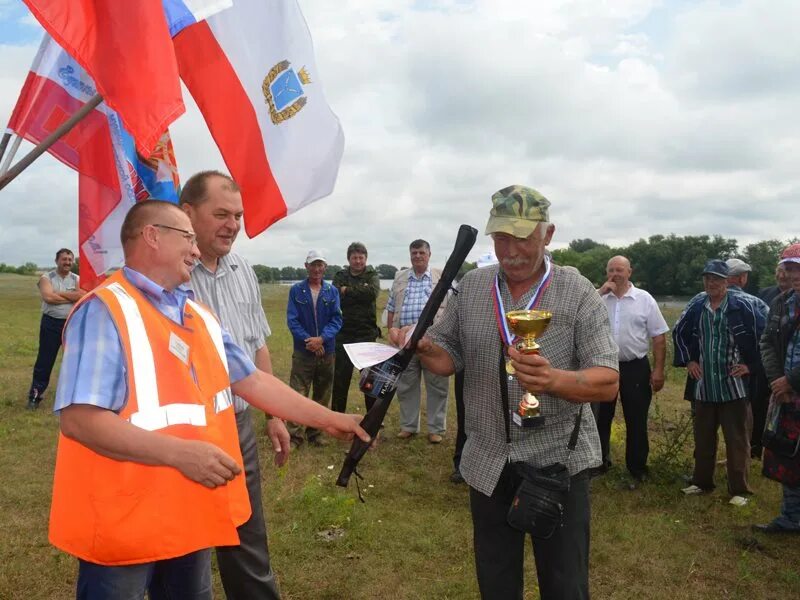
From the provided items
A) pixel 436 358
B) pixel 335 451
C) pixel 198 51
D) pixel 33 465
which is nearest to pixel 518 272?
pixel 436 358

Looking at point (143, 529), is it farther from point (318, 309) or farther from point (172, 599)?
point (318, 309)

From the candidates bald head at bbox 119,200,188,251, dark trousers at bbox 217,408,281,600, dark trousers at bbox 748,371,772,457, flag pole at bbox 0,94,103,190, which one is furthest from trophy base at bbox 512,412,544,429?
dark trousers at bbox 748,371,772,457

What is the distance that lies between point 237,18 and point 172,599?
322 centimetres

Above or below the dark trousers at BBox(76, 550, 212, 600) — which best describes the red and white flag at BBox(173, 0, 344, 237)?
above

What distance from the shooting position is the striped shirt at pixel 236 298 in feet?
11.0

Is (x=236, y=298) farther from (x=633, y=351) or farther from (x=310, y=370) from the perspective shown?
(x=310, y=370)

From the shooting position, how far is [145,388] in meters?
2.05

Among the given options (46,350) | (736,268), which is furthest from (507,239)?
(46,350)

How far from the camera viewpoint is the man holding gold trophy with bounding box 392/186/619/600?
2.62m

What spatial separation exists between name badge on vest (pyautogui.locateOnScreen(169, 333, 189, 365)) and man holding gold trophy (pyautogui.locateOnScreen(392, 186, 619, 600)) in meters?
1.13

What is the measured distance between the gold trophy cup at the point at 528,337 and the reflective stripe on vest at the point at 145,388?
123 cm

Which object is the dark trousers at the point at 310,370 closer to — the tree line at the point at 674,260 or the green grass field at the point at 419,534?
the green grass field at the point at 419,534

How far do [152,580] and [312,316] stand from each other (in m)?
5.48

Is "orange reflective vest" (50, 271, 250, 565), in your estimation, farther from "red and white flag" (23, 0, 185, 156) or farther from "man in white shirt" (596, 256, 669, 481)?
"man in white shirt" (596, 256, 669, 481)
